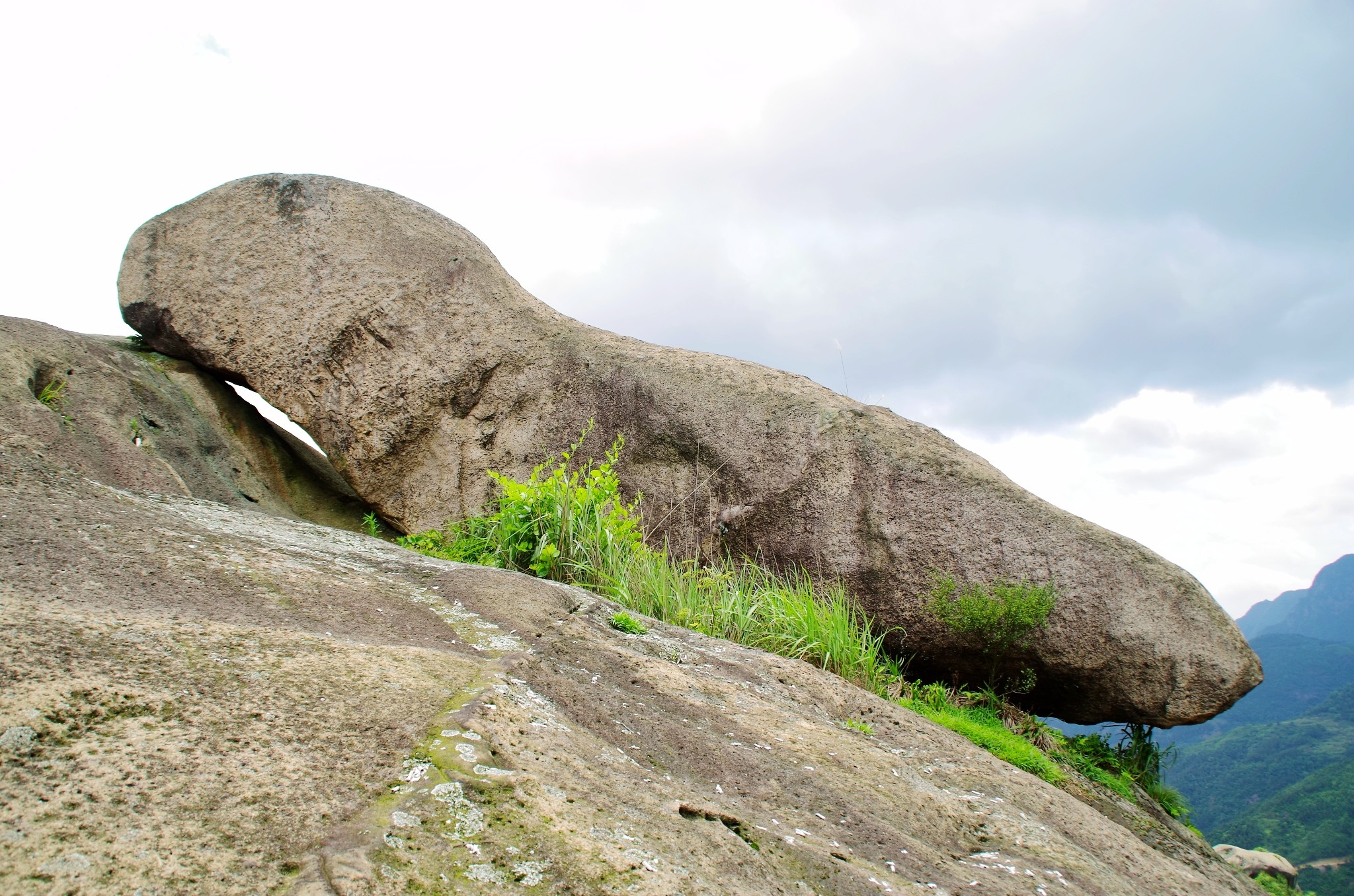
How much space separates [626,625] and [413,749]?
206 cm

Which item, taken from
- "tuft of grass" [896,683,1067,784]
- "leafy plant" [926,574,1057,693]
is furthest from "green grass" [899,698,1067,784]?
"leafy plant" [926,574,1057,693]

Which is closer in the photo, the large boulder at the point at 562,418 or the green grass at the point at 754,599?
the green grass at the point at 754,599

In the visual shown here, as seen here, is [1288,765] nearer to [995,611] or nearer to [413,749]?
[995,611]

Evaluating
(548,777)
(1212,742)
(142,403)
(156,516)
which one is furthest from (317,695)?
(1212,742)

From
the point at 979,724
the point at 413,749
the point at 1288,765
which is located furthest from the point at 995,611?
the point at 1288,765

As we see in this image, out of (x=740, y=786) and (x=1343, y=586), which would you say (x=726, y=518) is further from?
(x=1343, y=586)

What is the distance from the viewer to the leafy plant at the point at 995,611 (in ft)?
22.1

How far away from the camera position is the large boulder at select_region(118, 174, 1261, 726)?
281 inches

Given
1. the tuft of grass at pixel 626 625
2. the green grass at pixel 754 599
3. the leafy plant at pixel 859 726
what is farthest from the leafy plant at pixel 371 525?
the leafy plant at pixel 859 726

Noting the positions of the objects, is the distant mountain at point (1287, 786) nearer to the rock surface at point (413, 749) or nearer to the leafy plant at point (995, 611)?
the leafy plant at point (995, 611)

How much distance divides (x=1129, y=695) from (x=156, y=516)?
686 centimetres

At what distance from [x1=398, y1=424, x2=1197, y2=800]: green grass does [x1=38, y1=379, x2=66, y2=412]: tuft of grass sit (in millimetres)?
2846

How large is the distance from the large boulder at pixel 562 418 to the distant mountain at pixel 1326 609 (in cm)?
9785

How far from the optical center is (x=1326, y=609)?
320 ft
